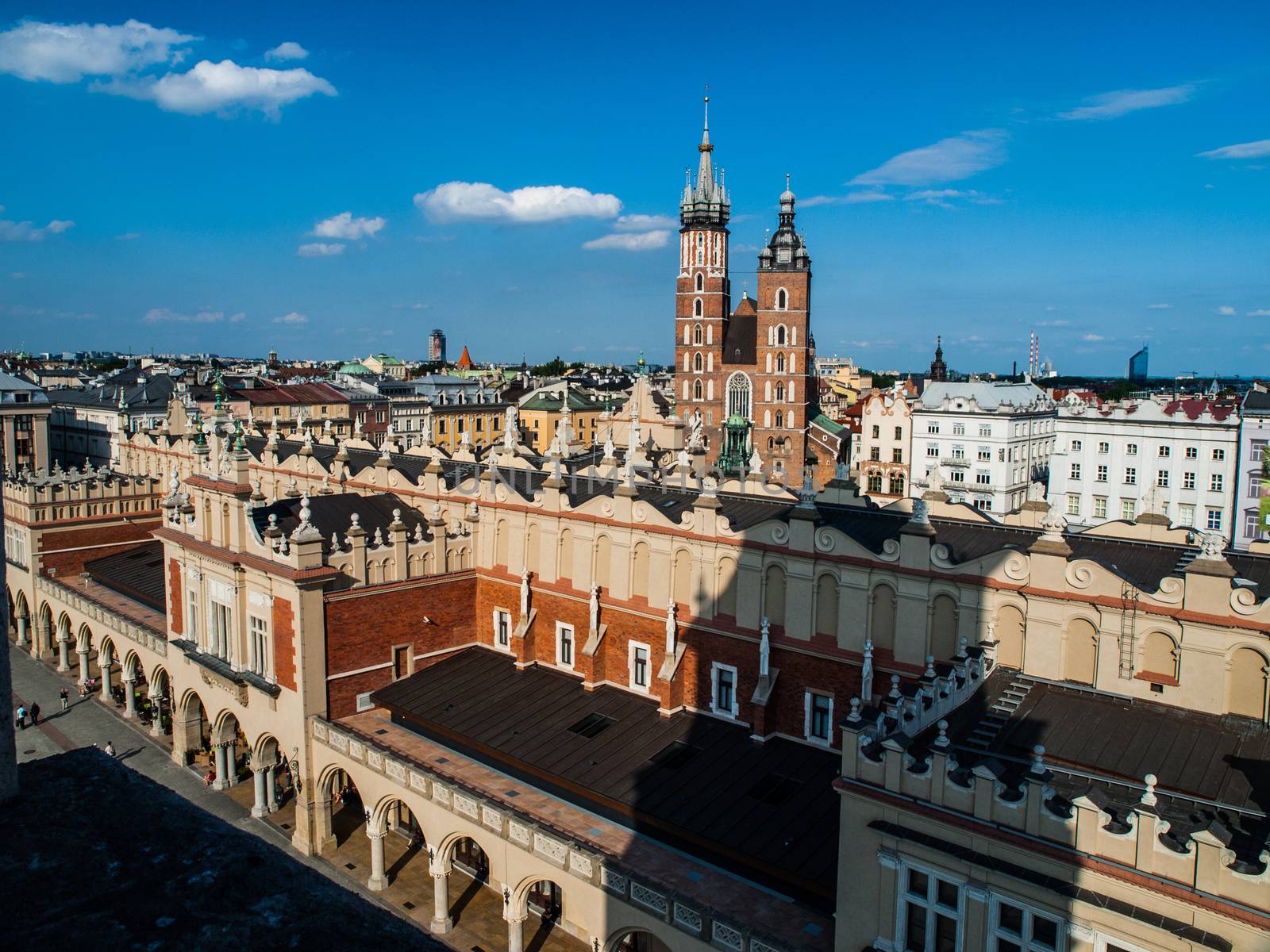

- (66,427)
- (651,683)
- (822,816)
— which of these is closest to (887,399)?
(651,683)

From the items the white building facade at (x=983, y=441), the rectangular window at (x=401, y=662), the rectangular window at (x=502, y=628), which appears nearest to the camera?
the rectangular window at (x=401, y=662)

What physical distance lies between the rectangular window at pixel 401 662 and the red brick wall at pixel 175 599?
426 inches

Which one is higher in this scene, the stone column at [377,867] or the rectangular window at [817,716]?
the rectangular window at [817,716]

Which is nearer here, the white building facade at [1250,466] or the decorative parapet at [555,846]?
the decorative parapet at [555,846]

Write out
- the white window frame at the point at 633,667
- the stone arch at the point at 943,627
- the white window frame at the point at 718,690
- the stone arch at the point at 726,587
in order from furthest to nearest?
the white window frame at the point at 633,667
the white window frame at the point at 718,690
the stone arch at the point at 726,587
the stone arch at the point at 943,627

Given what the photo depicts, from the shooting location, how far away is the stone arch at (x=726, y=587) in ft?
92.7

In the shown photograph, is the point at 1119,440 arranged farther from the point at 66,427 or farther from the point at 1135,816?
the point at 66,427

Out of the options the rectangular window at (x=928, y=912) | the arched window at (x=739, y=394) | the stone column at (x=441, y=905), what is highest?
the arched window at (x=739, y=394)

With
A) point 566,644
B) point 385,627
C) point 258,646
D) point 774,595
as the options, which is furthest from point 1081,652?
point 258,646

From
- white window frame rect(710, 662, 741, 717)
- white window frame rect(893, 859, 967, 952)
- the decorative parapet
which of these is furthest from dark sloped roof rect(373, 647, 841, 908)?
white window frame rect(893, 859, 967, 952)

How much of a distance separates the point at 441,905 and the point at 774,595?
13838 mm

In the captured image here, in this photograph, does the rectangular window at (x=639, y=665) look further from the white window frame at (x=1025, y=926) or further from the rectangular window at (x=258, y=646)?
the white window frame at (x=1025, y=926)

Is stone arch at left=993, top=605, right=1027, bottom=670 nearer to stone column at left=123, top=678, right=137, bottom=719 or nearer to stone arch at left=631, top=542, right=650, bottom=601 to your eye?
stone arch at left=631, top=542, right=650, bottom=601

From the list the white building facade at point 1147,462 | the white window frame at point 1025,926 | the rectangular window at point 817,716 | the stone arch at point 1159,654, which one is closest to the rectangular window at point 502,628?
the rectangular window at point 817,716
